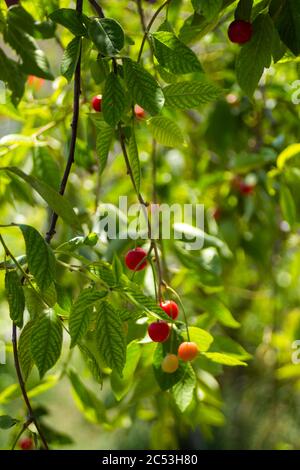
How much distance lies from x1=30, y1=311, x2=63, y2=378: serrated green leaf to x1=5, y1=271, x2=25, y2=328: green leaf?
3 cm

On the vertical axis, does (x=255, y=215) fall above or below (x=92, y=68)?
below

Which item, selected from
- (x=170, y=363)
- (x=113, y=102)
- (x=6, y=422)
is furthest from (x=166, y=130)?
(x=6, y=422)

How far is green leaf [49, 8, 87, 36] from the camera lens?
0.75 metres

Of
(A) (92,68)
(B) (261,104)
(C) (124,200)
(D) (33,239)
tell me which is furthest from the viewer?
(B) (261,104)

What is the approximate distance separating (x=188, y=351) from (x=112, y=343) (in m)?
0.13

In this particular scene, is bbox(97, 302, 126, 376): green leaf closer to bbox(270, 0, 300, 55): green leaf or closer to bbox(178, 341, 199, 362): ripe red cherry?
bbox(178, 341, 199, 362): ripe red cherry

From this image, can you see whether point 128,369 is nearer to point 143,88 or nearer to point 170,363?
point 170,363

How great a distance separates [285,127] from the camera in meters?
1.83

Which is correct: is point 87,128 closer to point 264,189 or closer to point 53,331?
point 264,189

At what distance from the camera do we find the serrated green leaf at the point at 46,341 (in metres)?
0.74

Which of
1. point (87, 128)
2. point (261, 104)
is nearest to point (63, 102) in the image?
point (87, 128)

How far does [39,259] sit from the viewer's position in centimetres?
72

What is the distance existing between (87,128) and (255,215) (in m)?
0.64

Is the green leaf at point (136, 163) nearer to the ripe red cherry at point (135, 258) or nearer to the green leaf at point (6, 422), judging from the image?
the ripe red cherry at point (135, 258)
